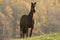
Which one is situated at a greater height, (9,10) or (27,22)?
(27,22)

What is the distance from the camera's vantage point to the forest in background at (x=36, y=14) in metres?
8.47

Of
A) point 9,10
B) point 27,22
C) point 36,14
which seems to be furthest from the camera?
point 36,14

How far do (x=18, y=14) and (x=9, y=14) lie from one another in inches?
18.3

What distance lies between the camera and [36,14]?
9047 mm

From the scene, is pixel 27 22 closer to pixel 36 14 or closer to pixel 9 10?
pixel 9 10

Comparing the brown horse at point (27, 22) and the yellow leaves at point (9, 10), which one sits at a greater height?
the brown horse at point (27, 22)

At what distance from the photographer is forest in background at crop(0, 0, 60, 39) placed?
334 inches

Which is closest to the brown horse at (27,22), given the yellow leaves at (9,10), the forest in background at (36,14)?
the forest in background at (36,14)

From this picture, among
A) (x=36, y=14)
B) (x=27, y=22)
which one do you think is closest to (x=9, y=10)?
(x=36, y=14)

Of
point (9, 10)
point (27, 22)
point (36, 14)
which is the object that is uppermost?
point (27, 22)

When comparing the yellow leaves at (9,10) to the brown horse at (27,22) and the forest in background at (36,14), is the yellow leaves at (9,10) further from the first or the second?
the brown horse at (27,22)

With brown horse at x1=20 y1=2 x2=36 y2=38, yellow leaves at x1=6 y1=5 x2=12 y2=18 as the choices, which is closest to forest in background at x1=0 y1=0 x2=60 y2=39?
yellow leaves at x1=6 y1=5 x2=12 y2=18

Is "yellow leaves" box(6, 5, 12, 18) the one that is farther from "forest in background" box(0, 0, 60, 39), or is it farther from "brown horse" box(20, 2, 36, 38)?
"brown horse" box(20, 2, 36, 38)

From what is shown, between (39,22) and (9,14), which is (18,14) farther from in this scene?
(39,22)
